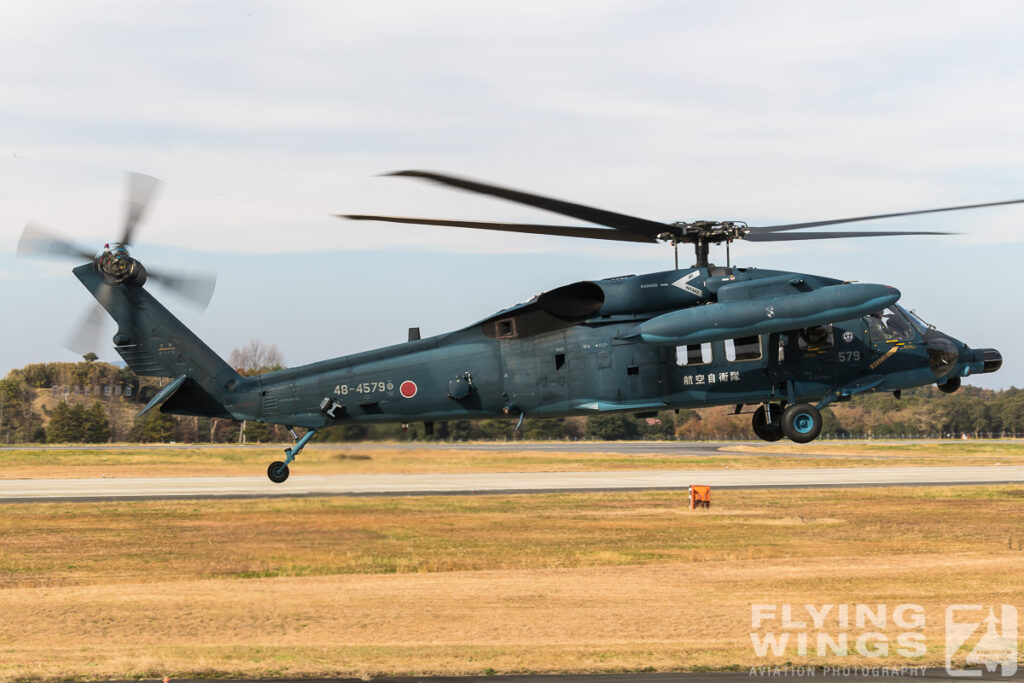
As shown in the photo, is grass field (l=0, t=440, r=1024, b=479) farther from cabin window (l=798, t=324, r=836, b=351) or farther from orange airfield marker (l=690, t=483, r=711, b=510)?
cabin window (l=798, t=324, r=836, b=351)

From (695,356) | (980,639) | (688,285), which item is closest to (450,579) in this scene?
(980,639)

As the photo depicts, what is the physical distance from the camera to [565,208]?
2070cm

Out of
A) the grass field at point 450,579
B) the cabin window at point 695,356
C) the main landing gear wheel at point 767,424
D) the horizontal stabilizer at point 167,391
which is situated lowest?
the grass field at point 450,579

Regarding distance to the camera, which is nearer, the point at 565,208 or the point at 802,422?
the point at 565,208

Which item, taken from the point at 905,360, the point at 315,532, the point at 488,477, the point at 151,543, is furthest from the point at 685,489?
the point at 905,360

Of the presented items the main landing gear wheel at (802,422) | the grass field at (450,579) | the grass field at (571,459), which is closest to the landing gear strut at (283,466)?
the main landing gear wheel at (802,422)

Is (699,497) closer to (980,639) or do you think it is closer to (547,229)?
(980,639)

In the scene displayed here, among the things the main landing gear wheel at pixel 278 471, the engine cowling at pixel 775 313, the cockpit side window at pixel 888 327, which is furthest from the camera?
the cockpit side window at pixel 888 327

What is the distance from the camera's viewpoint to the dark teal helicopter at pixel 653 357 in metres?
22.9

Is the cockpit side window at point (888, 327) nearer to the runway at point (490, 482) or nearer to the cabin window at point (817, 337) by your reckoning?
the cabin window at point (817, 337)

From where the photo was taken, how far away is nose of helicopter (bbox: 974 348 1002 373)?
2539cm

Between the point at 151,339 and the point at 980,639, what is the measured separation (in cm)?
3366

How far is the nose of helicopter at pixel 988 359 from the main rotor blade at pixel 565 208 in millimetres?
8723

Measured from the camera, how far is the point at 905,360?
81.9 feet
